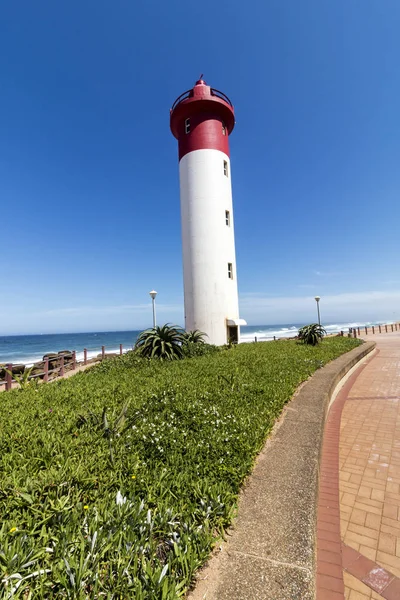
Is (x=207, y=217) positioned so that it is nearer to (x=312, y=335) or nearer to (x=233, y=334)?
(x=233, y=334)

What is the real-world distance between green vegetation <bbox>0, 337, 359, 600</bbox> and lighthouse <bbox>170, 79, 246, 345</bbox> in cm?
911

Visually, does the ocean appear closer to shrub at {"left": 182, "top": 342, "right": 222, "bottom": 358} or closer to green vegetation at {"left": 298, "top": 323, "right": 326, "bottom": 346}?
green vegetation at {"left": 298, "top": 323, "right": 326, "bottom": 346}

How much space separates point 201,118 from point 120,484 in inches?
670

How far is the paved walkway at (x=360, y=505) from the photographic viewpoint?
235cm

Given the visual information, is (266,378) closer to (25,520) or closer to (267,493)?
(267,493)

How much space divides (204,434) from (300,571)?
71.9 inches

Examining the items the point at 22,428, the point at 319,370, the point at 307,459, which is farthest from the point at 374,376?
the point at 22,428

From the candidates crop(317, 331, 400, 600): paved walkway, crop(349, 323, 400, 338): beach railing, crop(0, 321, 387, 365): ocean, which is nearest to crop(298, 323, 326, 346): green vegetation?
crop(317, 331, 400, 600): paved walkway

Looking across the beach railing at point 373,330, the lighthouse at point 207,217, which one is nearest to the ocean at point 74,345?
the beach railing at point 373,330

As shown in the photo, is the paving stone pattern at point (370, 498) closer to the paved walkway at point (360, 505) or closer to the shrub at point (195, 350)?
the paved walkway at point (360, 505)

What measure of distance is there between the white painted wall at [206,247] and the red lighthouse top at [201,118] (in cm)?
61

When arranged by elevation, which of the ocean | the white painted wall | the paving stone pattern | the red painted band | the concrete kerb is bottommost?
the ocean

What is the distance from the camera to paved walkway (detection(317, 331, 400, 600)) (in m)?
2.35

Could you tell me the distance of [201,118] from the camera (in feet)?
49.9
